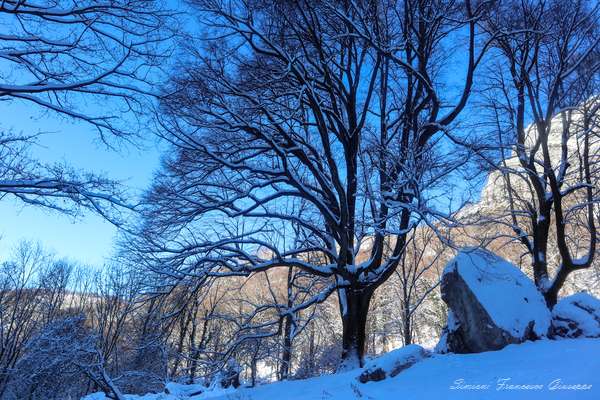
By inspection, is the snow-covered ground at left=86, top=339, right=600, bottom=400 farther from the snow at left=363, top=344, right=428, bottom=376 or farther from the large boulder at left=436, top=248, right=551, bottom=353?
the large boulder at left=436, top=248, right=551, bottom=353

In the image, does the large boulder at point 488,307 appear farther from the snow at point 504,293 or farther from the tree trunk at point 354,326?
the tree trunk at point 354,326

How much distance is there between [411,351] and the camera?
232 inches

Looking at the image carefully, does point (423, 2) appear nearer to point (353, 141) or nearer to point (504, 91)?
point (353, 141)

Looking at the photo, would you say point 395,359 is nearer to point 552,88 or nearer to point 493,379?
point 493,379

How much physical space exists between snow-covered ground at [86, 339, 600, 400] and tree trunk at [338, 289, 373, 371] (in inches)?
72.0

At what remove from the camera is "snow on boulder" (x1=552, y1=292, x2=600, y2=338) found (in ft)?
20.4

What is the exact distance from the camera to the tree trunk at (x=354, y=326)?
7953mm

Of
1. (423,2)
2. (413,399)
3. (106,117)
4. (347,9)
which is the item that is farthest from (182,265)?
(423,2)

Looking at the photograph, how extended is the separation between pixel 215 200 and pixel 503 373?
6.07 meters

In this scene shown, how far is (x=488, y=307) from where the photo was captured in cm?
573

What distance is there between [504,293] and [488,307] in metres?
0.67

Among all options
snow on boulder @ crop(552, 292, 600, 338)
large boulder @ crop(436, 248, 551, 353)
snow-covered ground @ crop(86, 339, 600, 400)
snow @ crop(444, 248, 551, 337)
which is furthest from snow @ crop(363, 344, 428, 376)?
snow on boulder @ crop(552, 292, 600, 338)

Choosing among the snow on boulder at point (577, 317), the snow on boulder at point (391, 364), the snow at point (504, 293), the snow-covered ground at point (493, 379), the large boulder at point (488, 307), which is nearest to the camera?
the snow-covered ground at point (493, 379)

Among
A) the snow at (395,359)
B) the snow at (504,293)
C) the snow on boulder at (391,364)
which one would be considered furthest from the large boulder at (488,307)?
the snow on boulder at (391,364)
